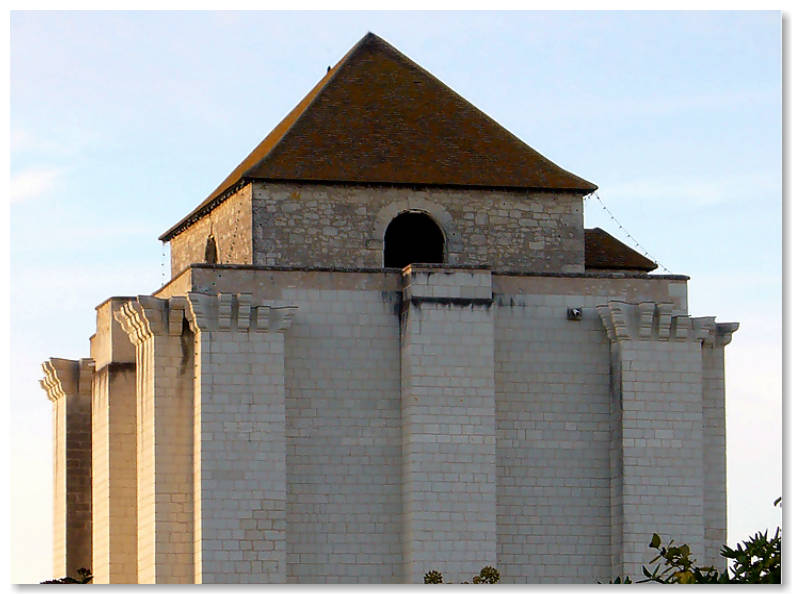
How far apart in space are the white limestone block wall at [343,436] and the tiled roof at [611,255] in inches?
203

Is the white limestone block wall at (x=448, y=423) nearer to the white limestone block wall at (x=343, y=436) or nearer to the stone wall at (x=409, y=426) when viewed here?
the stone wall at (x=409, y=426)

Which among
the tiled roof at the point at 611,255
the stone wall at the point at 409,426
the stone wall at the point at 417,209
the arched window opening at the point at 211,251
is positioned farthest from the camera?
the tiled roof at the point at 611,255

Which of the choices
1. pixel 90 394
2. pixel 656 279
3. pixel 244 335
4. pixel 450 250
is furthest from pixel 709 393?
pixel 90 394

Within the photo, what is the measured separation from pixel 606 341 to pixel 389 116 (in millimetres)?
5393

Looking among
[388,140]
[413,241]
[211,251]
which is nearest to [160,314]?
[211,251]

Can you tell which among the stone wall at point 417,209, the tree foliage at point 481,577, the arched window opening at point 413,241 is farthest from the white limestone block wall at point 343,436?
the arched window opening at point 413,241

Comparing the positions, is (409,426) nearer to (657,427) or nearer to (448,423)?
(448,423)

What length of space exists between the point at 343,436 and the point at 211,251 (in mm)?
5311

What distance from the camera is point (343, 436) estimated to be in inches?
1458

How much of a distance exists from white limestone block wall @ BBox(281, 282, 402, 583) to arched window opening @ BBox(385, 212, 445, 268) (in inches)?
83.9

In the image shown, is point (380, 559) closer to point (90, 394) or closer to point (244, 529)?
point (244, 529)

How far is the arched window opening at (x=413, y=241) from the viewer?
128 feet

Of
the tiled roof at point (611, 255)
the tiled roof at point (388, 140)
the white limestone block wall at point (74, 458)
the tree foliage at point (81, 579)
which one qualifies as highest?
the tiled roof at point (388, 140)

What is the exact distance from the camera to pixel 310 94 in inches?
1624
